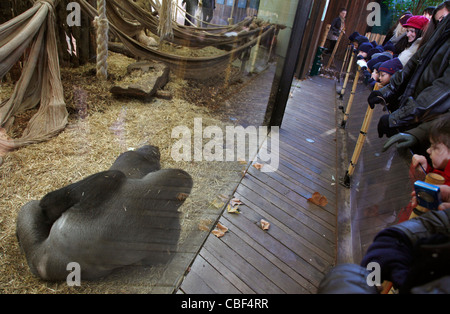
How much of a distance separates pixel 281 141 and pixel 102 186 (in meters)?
3.03

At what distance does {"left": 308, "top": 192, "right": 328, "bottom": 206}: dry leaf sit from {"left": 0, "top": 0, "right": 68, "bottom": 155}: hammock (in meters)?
2.29

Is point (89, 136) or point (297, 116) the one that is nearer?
point (89, 136)

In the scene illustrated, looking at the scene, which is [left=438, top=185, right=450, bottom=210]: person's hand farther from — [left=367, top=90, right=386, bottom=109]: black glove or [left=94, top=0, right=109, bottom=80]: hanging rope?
[left=94, top=0, right=109, bottom=80]: hanging rope

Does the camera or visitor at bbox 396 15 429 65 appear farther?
visitor at bbox 396 15 429 65

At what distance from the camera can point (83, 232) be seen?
4.03ft

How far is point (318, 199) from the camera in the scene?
2811 millimetres

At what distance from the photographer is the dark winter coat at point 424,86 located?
6.28 feet

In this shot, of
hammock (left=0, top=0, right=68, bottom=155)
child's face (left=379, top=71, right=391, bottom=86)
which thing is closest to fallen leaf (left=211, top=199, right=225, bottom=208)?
hammock (left=0, top=0, right=68, bottom=155)

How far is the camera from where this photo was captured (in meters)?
1.10

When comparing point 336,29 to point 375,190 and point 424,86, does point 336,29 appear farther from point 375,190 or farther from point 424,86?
point 375,190

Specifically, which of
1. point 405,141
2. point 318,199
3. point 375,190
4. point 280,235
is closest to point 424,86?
point 405,141

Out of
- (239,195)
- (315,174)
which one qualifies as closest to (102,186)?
(239,195)

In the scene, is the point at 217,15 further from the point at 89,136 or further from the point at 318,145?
the point at 318,145

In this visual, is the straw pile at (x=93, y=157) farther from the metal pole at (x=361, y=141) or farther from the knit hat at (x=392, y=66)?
the knit hat at (x=392, y=66)
